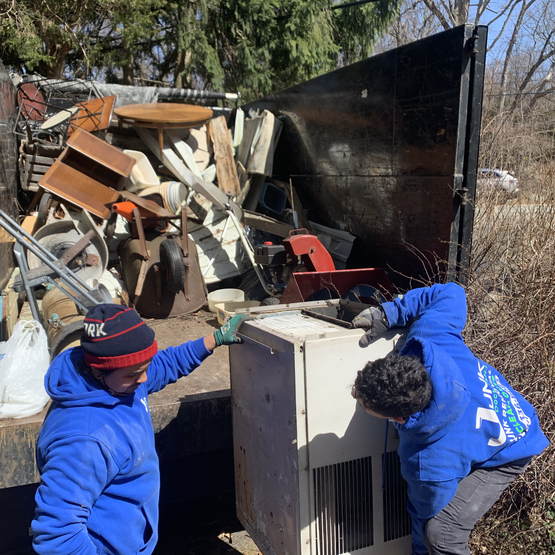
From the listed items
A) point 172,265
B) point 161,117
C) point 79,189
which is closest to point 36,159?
point 79,189

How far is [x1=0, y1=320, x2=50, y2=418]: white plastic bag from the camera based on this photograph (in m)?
2.39

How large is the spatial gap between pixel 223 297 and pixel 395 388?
3438mm

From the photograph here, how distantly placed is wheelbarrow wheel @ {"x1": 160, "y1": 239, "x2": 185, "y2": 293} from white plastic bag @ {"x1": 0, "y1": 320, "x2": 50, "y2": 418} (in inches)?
76.9

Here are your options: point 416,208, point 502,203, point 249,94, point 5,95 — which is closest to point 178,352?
point 416,208

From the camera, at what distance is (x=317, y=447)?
1908mm

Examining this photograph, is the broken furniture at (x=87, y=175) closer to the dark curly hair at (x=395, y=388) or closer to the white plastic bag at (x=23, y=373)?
the white plastic bag at (x=23, y=373)

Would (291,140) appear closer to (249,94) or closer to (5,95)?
(5,95)

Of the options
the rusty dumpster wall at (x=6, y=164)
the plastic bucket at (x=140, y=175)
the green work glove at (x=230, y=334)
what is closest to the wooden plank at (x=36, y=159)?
the rusty dumpster wall at (x=6, y=164)

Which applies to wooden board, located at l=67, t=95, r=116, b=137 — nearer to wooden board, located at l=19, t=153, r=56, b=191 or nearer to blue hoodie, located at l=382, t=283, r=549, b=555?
wooden board, located at l=19, t=153, r=56, b=191

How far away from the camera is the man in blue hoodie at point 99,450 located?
1439 millimetres

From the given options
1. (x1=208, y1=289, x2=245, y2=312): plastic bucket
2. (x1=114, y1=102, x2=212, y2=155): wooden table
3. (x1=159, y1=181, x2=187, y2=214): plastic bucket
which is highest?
(x1=114, y1=102, x2=212, y2=155): wooden table

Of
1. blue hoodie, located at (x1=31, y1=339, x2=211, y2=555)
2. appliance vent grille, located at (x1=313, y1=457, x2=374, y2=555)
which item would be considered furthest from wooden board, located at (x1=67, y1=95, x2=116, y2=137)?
appliance vent grille, located at (x1=313, y1=457, x2=374, y2=555)

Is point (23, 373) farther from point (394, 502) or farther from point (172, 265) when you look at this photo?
point (172, 265)

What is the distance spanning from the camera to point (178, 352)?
2166 mm
